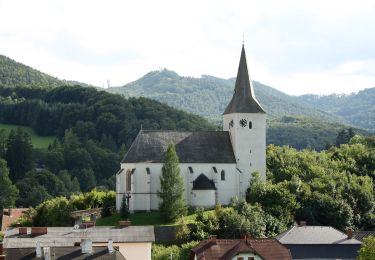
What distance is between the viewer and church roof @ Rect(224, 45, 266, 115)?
298 ft

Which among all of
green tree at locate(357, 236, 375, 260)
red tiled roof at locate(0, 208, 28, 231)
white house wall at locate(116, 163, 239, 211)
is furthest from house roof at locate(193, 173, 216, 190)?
red tiled roof at locate(0, 208, 28, 231)

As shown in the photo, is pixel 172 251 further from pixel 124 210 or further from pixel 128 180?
pixel 128 180

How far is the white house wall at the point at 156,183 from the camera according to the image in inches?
3472

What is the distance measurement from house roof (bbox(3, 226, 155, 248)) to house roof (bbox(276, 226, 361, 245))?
12001 mm

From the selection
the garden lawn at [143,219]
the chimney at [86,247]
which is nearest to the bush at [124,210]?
the garden lawn at [143,219]

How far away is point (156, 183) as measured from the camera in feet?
291

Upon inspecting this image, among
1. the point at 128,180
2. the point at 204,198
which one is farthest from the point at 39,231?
the point at 204,198

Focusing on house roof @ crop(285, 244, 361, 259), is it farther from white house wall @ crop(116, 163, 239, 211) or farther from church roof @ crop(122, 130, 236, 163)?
church roof @ crop(122, 130, 236, 163)

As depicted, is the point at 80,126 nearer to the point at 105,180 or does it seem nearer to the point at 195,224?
the point at 105,180

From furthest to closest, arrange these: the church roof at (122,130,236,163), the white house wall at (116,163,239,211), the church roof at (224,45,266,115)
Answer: the church roof at (224,45,266,115) → the church roof at (122,130,236,163) → the white house wall at (116,163,239,211)

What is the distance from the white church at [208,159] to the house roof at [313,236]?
15.9 meters

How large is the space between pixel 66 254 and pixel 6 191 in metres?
81.4

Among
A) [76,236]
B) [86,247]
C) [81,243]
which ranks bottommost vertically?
[76,236]

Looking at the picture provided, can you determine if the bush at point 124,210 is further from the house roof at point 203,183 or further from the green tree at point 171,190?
the house roof at point 203,183
